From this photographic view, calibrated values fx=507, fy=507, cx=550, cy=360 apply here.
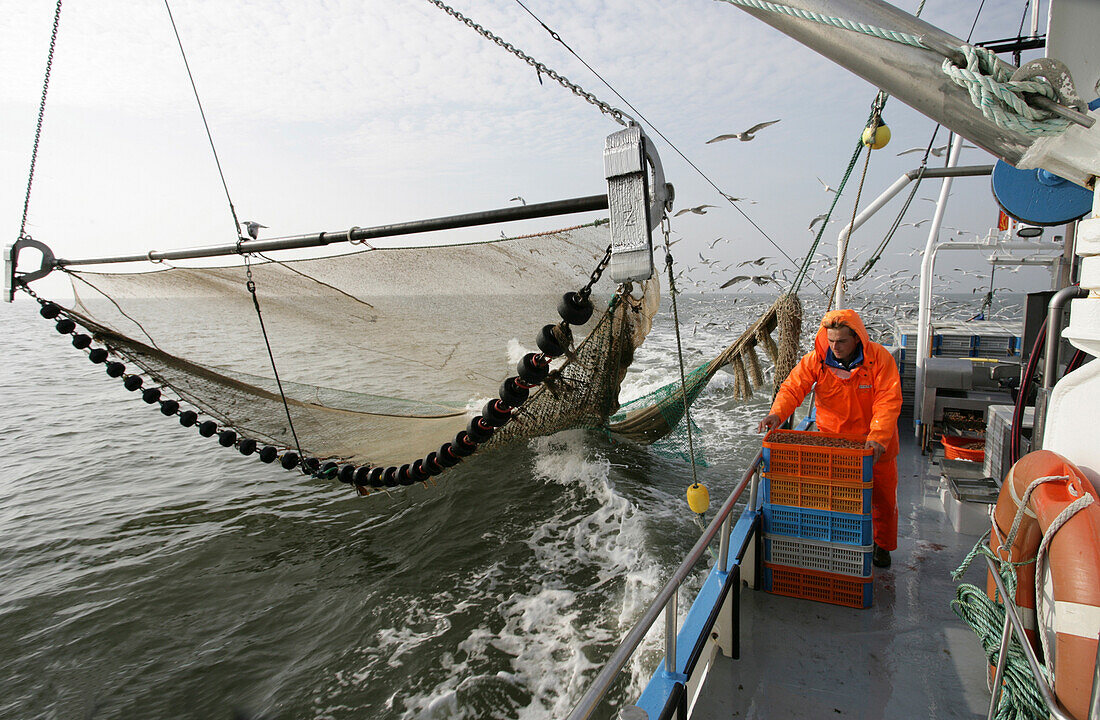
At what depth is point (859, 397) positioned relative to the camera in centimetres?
330

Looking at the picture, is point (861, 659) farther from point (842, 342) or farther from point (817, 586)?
point (842, 342)

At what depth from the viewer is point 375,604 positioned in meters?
4.46

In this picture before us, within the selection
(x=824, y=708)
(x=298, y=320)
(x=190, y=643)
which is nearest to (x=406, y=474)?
(x=298, y=320)

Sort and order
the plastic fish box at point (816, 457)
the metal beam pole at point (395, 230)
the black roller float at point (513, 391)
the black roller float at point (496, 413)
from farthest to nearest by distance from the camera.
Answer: the black roller float at point (496, 413)
the black roller float at point (513, 391)
the plastic fish box at point (816, 457)
the metal beam pole at point (395, 230)

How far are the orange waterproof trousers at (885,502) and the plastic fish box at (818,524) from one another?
0.41 meters

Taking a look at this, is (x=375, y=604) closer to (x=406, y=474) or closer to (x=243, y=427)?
(x=406, y=474)

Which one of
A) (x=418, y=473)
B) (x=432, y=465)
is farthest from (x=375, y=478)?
(x=432, y=465)

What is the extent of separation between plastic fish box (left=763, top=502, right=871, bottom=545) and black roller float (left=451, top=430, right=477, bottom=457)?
7.34 ft

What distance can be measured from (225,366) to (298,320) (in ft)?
4.24

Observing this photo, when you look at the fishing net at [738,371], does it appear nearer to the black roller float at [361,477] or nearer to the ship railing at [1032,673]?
the ship railing at [1032,673]

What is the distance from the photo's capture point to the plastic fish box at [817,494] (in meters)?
2.67

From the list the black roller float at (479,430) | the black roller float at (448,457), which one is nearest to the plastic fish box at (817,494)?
the black roller float at (479,430)

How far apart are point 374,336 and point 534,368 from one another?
2.10 metres

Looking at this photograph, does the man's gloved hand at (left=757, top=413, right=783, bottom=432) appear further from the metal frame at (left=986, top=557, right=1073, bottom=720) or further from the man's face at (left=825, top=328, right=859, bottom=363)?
the metal frame at (left=986, top=557, right=1073, bottom=720)
